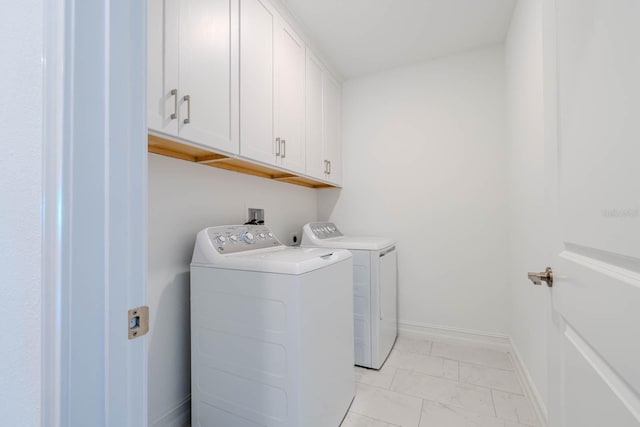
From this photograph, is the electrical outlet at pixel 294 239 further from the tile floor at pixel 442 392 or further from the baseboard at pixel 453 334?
the baseboard at pixel 453 334

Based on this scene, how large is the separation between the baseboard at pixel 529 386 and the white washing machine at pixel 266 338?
972mm

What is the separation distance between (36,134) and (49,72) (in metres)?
0.14

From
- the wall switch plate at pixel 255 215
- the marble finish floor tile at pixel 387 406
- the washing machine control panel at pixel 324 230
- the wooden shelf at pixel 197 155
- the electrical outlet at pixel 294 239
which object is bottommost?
the marble finish floor tile at pixel 387 406

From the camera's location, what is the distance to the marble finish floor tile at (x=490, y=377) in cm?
176

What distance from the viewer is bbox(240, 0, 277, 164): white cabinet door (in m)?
1.50

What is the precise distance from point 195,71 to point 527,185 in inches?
74.3

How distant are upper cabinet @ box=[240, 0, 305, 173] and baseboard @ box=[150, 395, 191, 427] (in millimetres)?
1366

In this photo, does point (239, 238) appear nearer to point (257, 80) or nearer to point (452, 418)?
point (257, 80)

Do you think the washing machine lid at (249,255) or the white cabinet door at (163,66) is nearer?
the white cabinet door at (163,66)

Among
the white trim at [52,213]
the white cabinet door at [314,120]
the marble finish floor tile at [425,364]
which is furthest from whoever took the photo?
the white cabinet door at [314,120]

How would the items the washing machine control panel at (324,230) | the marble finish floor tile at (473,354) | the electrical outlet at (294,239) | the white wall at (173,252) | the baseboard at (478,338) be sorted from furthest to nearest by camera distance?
the electrical outlet at (294,239) < the washing machine control panel at (324,230) < the marble finish floor tile at (473,354) < the baseboard at (478,338) < the white wall at (173,252)

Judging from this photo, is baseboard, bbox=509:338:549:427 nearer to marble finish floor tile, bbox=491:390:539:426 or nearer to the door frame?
marble finish floor tile, bbox=491:390:539:426

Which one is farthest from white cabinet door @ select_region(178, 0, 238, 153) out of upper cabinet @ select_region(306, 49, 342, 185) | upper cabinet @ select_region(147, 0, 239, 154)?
upper cabinet @ select_region(306, 49, 342, 185)

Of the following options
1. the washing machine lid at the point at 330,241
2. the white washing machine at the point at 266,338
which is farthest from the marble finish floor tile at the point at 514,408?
the washing machine lid at the point at 330,241
